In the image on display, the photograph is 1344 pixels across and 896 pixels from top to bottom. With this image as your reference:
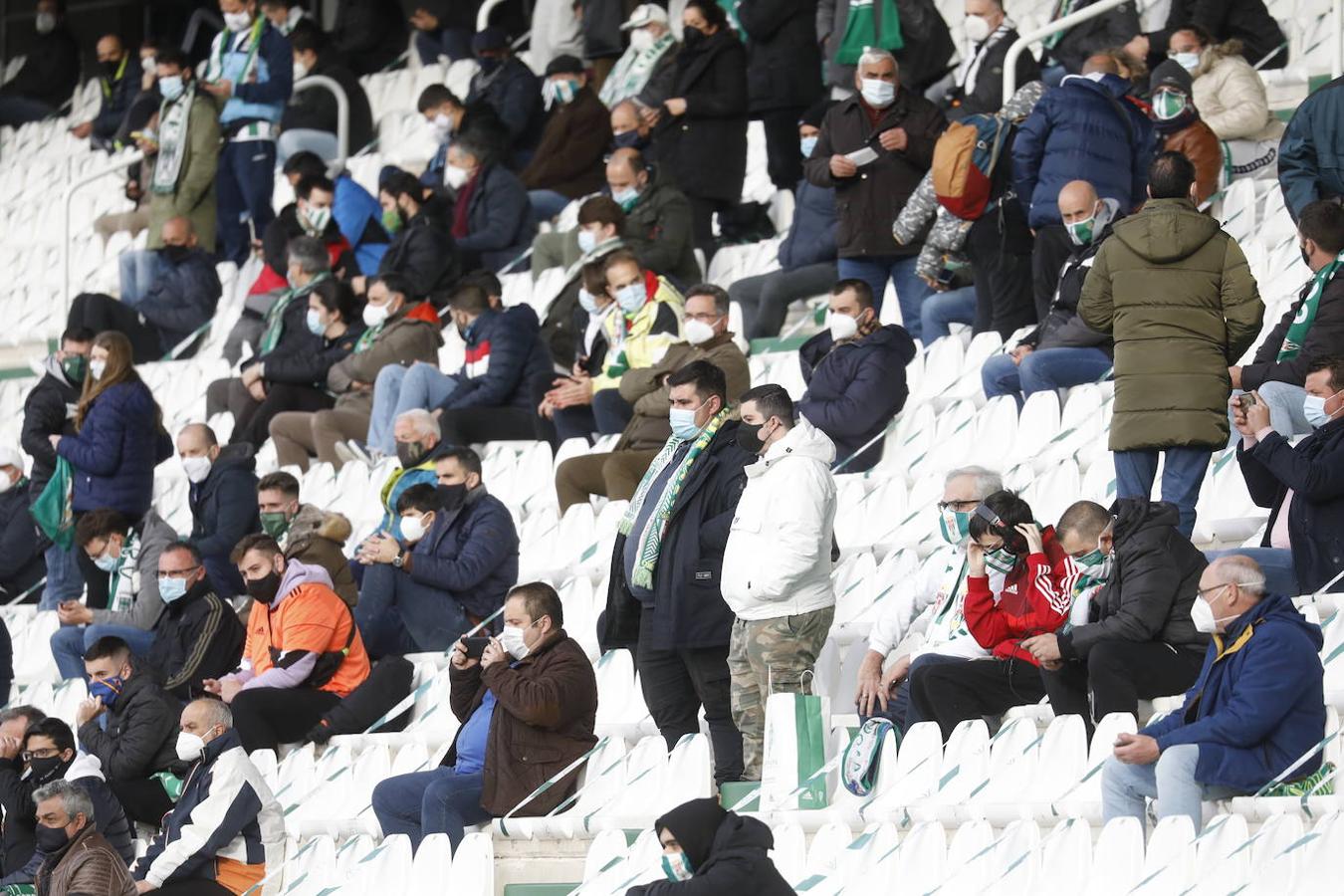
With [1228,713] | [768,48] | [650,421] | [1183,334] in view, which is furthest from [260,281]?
[1228,713]

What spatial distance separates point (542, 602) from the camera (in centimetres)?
844

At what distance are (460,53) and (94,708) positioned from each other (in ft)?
25.1

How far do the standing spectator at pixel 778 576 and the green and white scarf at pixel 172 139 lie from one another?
7000 millimetres

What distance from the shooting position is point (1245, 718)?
22.5ft

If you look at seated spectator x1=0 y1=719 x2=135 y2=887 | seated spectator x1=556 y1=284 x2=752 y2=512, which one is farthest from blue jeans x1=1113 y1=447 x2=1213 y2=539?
seated spectator x1=0 y1=719 x2=135 y2=887

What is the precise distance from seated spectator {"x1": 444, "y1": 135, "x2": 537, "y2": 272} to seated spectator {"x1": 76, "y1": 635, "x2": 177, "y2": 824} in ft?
13.1

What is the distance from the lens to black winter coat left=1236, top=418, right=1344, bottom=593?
7730mm

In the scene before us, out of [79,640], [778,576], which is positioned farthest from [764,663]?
[79,640]

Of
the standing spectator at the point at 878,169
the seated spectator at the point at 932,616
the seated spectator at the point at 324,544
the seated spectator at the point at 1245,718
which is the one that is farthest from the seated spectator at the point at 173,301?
the seated spectator at the point at 1245,718

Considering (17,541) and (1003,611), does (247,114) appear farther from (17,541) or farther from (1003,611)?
(1003,611)

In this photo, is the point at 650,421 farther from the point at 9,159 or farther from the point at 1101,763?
the point at 9,159

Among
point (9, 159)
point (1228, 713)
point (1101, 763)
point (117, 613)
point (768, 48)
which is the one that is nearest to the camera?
point (1228, 713)

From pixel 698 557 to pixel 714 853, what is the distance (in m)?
2.12

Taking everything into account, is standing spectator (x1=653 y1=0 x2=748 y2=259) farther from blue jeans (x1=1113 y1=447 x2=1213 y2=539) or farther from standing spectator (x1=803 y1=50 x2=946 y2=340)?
blue jeans (x1=1113 y1=447 x2=1213 y2=539)
